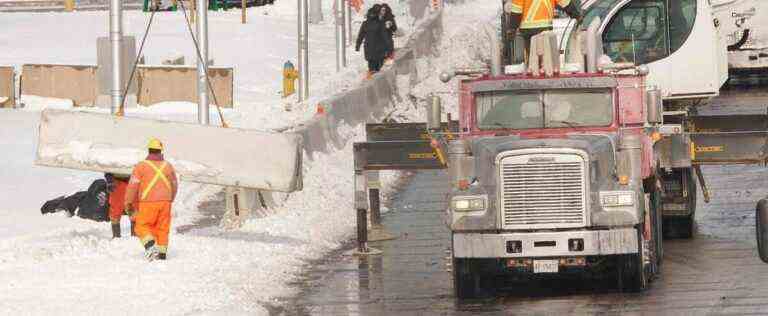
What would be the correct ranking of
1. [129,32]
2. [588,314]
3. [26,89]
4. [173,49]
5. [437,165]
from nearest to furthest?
1. [588,314]
2. [437,165]
3. [26,89]
4. [173,49]
5. [129,32]

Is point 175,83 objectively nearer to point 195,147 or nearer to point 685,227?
point 195,147

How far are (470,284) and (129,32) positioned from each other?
37648mm

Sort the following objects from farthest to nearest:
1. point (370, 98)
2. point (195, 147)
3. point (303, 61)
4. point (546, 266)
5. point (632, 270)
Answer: point (303, 61)
point (370, 98)
point (195, 147)
point (632, 270)
point (546, 266)

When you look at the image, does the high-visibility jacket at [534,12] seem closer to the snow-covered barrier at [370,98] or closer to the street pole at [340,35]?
the snow-covered barrier at [370,98]

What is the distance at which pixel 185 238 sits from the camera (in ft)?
73.8

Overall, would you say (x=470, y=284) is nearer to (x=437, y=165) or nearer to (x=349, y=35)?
(x=437, y=165)

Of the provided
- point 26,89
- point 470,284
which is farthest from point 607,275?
point 26,89

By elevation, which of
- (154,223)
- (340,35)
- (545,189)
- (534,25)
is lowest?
(154,223)

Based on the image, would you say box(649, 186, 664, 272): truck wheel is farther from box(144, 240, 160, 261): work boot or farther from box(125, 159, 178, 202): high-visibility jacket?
box(144, 240, 160, 261): work boot

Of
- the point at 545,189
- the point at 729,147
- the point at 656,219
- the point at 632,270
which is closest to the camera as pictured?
the point at 545,189

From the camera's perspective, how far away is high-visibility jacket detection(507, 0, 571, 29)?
2102 cm

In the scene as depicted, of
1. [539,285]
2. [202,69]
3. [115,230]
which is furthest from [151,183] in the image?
[202,69]

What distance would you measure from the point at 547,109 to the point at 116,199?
20.7ft

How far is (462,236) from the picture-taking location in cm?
1812
